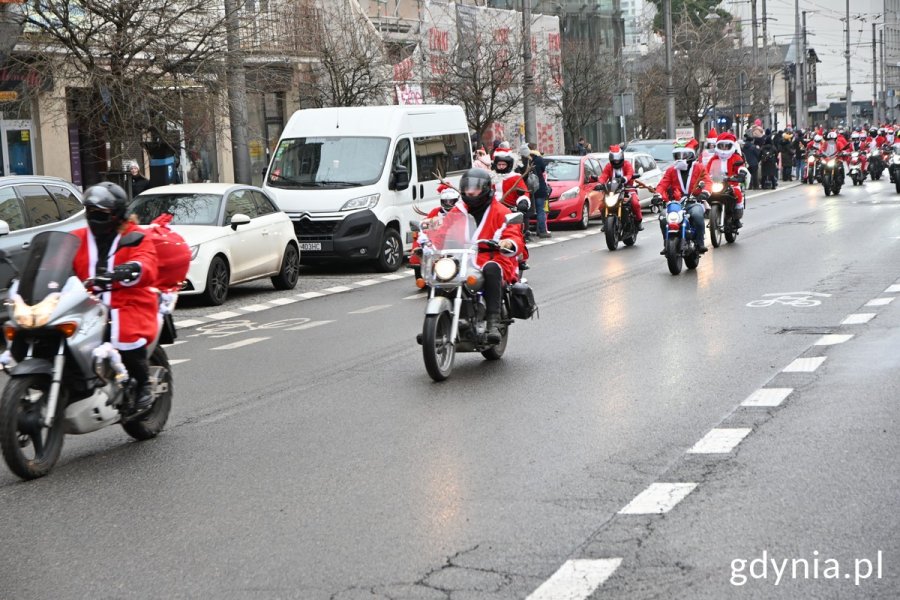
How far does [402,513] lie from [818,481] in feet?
6.53

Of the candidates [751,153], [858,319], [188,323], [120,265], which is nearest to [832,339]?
[858,319]

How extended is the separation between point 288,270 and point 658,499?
13662 millimetres

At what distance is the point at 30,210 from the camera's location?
15.2 metres

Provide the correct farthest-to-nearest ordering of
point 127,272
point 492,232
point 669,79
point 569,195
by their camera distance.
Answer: point 669,79 < point 569,195 < point 492,232 < point 127,272

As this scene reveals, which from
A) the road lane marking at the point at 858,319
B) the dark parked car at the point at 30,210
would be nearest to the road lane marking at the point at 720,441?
the road lane marking at the point at 858,319

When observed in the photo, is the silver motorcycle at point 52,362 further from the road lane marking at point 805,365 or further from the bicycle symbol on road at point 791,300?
the bicycle symbol on road at point 791,300

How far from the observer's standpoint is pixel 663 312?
48.4 feet

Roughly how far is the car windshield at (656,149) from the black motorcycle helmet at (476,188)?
1077 inches

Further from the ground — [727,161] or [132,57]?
[132,57]

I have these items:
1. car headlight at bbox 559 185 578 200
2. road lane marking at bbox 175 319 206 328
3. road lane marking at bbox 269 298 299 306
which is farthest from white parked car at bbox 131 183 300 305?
Answer: car headlight at bbox 559 185 578 200

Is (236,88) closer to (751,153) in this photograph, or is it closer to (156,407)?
(156,407)

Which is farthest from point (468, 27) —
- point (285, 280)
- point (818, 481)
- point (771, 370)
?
point (818, 481)

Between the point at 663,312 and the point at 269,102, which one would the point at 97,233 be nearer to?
the point at 663,312

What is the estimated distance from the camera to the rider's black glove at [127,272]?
8250mm
